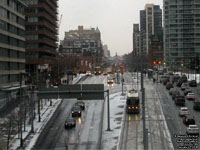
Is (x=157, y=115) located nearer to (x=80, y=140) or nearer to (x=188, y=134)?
(x=188, y=134)

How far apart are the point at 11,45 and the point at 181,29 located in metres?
116

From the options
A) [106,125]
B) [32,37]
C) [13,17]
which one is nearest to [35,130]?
[106,125]

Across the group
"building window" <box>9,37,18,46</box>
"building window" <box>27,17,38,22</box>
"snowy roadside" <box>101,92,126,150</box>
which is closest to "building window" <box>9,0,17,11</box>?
"building window" <box>9,37,18,46</box>

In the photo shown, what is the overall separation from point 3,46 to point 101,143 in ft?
110

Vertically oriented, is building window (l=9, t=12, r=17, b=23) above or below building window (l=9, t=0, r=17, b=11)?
below

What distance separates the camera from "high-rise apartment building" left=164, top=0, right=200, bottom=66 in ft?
522

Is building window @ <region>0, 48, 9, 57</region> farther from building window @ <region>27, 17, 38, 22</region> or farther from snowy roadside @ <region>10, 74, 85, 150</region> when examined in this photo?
building window @ <region>27, 17, 38, 22</region>

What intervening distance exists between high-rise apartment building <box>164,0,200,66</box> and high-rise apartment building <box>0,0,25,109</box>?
10584cm

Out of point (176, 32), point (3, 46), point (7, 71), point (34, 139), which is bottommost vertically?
point (34, 139)

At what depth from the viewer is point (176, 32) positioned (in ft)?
530

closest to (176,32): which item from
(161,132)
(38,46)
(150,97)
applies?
(38,46)

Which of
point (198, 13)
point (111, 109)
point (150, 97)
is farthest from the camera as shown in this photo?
point (198, 13)

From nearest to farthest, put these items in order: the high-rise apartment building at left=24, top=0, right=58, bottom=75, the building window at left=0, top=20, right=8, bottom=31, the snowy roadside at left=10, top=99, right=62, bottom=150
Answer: the snowy roadside at left=10, top=99, right=62, bottom=150
the building window at left=0, top=20, right=8, bottom=31
the high-rise apartment building at left=24, top=0, right=58, bottom=75

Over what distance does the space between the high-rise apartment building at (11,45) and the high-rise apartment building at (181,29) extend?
4167 inches
